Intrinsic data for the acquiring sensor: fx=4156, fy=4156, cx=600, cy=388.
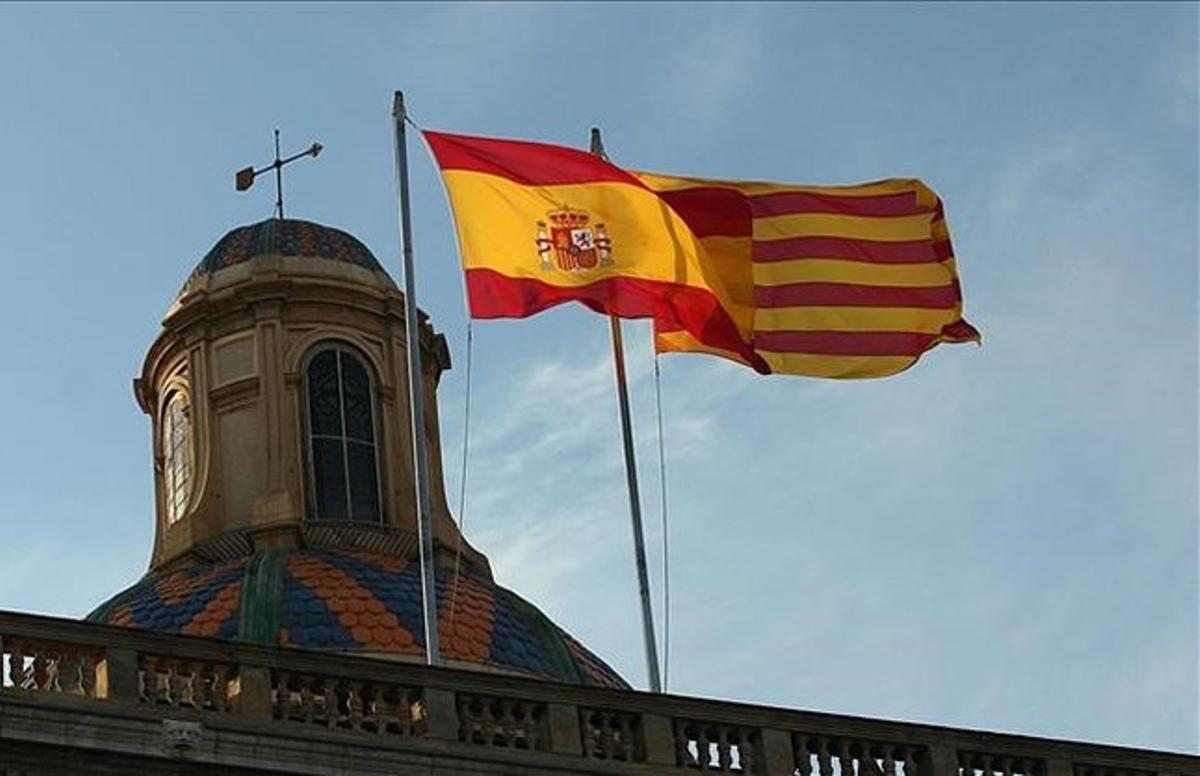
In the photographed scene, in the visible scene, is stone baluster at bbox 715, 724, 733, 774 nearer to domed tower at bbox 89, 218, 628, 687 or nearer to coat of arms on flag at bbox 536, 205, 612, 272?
coat of arms on flag at bbox 536, 205, 612, 272

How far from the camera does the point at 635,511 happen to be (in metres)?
31.0

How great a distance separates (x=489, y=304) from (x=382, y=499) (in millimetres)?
13990

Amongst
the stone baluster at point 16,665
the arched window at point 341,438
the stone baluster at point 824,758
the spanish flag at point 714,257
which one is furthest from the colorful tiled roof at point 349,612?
the stone baluster at point 16,665

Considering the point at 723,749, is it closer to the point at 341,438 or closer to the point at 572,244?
the point at 572,244

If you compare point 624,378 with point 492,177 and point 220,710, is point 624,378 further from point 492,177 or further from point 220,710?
point 220,710

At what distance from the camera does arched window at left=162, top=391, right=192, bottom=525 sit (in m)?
46.2

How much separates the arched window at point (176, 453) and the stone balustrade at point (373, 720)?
63.7ft

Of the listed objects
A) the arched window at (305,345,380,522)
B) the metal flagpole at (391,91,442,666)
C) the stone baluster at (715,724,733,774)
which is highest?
the arched window at (305,345,380,522)

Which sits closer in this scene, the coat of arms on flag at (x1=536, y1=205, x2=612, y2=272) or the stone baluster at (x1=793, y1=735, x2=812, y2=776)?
the stone baluster at (x1=793, y1=735, x2=812, y2=776)

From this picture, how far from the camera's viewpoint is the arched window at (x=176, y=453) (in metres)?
46.2

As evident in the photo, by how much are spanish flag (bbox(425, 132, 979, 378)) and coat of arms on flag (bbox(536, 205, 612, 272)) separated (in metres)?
0.01

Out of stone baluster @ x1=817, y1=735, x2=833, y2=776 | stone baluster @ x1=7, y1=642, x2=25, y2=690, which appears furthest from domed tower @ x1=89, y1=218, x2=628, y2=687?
stone baluster @ x1=7, y1=642, x2=25, y2=690

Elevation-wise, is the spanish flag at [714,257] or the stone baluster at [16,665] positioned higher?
the spanish flag at [714,257]

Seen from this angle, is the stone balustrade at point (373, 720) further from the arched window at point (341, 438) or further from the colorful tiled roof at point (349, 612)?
the arched window at point (341, 438)
